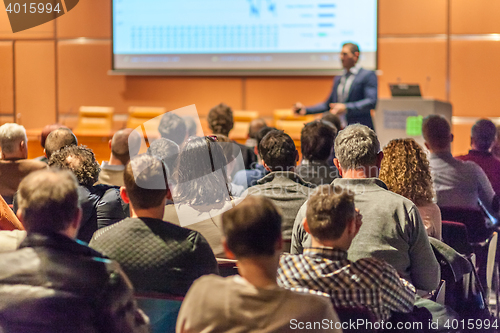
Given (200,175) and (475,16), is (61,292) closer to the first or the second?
(200,175)

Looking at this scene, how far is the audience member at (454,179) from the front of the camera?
2885mm

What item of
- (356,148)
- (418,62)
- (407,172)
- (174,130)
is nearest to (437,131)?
(407,172)

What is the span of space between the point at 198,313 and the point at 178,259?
38cm

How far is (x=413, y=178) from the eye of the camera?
2.20m

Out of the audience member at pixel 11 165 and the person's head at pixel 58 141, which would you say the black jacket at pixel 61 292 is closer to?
the person's head at pixel 58 141

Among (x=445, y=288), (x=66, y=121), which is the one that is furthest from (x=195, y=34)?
(x=445, y=288)

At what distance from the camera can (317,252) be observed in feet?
4.68

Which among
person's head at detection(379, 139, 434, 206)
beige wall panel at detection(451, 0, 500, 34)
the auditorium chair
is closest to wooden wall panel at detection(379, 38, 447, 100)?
beige wall panel at detection(451, 0, 500, 34)

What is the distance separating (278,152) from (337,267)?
45.9 inches

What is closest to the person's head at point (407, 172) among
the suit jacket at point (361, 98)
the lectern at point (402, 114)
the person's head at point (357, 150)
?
the person's head at point (357, 150)

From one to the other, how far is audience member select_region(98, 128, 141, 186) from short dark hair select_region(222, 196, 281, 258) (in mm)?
1928

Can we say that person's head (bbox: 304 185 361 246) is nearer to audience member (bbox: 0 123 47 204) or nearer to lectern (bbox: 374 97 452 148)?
audience member (bbox: 0 123 47 204)

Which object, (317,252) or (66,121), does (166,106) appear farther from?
(317,252)

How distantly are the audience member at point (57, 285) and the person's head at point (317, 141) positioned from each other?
1.77m
